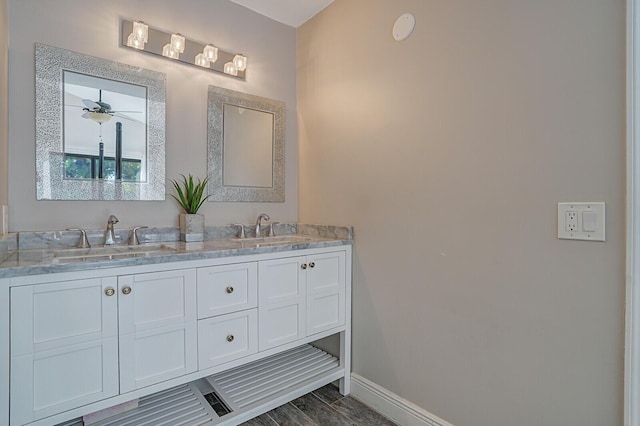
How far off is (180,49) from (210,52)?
172 mm

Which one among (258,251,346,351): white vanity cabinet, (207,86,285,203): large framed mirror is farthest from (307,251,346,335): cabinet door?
(207,86,285,203): large framed mirror

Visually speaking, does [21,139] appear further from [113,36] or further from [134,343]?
[134,343]

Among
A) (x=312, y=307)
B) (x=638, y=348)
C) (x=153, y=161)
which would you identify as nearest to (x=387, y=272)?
(x=312, y=307)

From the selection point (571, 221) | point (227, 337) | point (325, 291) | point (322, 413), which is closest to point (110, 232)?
point (227, 337)

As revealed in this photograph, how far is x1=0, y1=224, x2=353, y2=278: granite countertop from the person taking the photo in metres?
1.09

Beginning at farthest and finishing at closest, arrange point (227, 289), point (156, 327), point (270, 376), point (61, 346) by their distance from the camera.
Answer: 1. point (270, 376)
2. point (227, 289)
3. point (156, 327)
4. point (61, 346)

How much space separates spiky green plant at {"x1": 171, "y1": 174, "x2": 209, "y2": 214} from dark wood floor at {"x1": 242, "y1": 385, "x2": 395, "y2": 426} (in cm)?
114

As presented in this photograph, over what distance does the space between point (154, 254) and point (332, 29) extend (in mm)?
1656

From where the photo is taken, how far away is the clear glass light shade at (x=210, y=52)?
1.91 metres

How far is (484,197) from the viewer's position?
4.41 ft

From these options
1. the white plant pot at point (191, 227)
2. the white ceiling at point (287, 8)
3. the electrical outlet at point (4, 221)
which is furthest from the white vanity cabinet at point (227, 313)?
the white ceiling at point (287, 8)

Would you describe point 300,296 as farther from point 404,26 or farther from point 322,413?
point 404,26

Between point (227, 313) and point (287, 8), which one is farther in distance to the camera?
point (287, 8)

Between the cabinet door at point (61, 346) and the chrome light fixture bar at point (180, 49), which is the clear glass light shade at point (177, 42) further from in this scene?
the cabinet door at point (61, 346)
